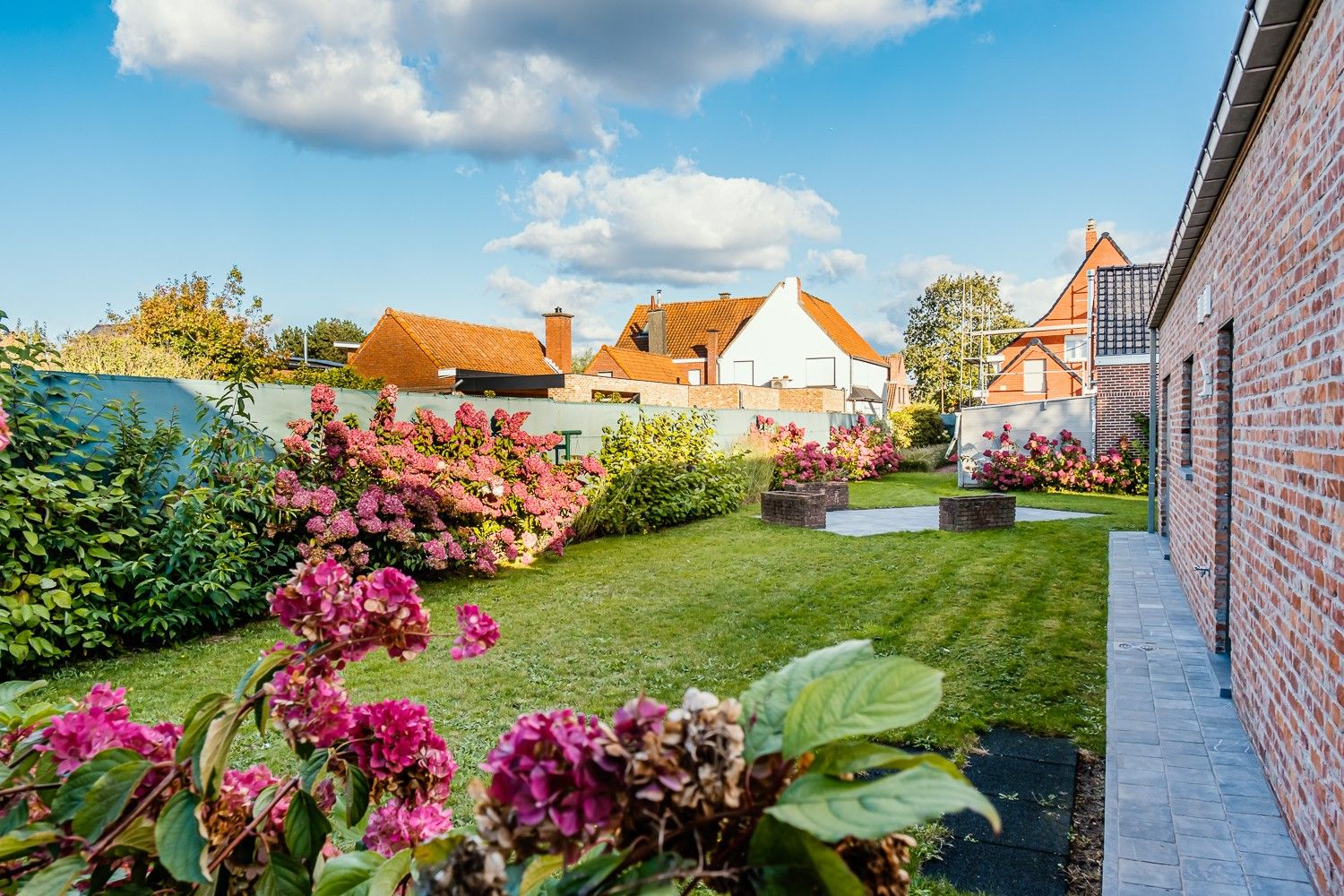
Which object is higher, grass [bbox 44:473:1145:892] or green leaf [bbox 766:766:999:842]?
green leaf [bbox 766:766:999:842]

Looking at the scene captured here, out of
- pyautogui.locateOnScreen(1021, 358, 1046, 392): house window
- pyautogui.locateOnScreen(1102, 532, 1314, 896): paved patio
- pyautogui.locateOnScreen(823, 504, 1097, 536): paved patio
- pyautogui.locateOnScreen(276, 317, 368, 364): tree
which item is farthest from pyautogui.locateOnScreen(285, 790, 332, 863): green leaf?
pyautogui.locateOnScreen(276, 317, 368, 364): tree

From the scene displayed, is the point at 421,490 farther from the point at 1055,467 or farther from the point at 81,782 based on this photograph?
the point at 1055,467

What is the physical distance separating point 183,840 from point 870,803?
77cm

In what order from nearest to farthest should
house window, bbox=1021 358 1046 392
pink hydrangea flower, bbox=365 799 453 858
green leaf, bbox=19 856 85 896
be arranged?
green leaf, bbox=19 856 85 896
pink hydrangea flower, bbox=365 799 453 858
house window, bbox=1021 358 1046 392

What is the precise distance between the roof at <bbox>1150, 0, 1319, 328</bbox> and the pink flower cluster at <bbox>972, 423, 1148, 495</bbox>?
44.2 ft

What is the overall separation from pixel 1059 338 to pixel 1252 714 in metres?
37.0

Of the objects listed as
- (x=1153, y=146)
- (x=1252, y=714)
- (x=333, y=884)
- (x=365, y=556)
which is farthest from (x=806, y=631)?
(x=1153, y=146)

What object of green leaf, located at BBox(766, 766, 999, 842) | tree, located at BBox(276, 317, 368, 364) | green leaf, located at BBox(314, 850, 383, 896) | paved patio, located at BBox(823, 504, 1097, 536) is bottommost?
paved patio, located at BBox(823, 504, 1097, 536)

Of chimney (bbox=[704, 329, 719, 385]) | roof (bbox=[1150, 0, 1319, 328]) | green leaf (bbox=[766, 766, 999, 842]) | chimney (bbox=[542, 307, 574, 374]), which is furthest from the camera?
chimney (bbox=[704, 329, 719, 385])

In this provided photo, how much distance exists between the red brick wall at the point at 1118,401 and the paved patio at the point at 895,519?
18.6 feet

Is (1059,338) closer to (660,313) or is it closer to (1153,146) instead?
(660,313)

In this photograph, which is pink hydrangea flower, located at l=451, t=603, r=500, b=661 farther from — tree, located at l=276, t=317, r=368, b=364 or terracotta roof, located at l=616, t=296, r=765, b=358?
tree, located at l=276, t=317, r=368, b=364

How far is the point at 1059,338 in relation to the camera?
37.1 m

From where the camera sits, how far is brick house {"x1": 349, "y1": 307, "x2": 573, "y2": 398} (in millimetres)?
28734
